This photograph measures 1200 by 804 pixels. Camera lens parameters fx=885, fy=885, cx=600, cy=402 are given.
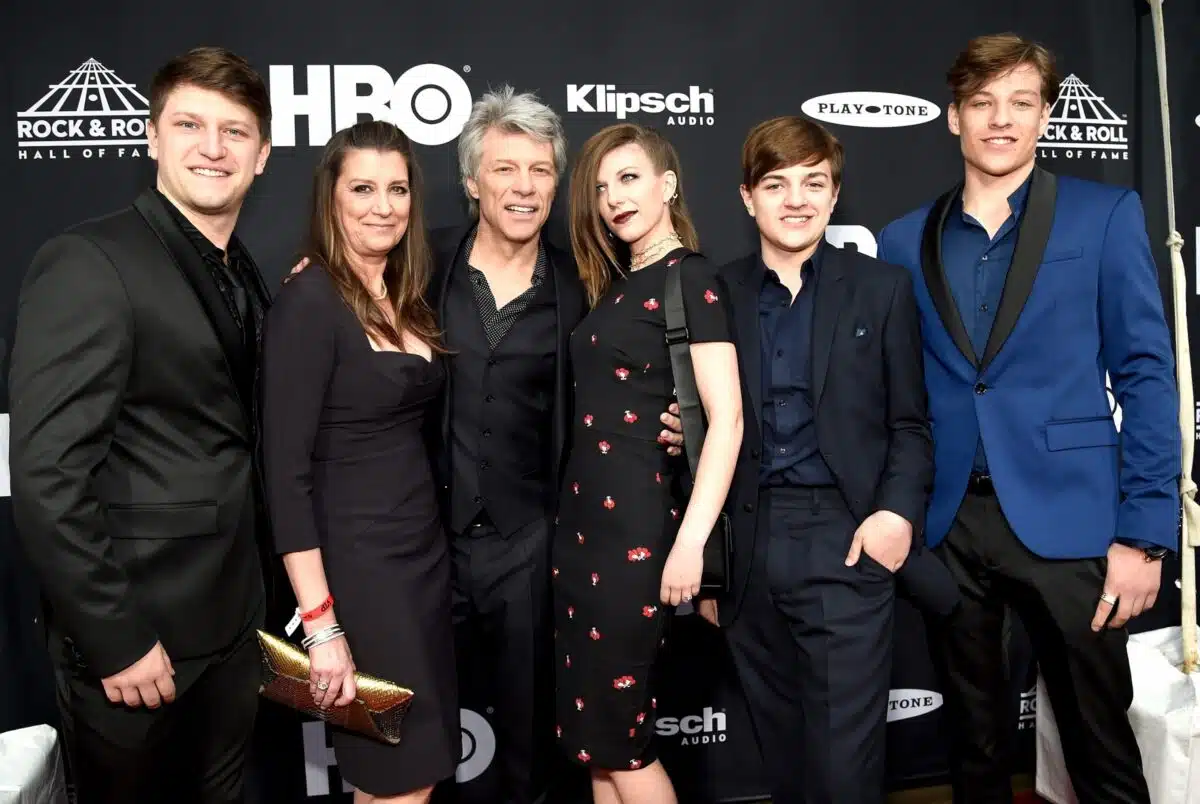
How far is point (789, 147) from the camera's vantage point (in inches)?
79.5

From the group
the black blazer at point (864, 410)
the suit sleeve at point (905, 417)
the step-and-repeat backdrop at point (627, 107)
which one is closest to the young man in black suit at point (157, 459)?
the step-and-repeat backdrop at point (627, 107)

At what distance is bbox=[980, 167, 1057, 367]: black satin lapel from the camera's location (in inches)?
80.5

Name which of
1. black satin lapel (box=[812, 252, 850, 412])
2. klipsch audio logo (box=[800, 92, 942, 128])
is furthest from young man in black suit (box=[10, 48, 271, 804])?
klipsch audio logo (box=[800, 92, 942, 128])

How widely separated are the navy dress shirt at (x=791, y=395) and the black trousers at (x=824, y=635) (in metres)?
0.05

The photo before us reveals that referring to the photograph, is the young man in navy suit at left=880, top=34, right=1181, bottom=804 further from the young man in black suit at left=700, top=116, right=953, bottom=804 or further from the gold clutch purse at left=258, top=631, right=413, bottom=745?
the gold clutch purse at left=258, top=631, right=413, bottom=745

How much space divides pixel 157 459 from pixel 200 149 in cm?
63

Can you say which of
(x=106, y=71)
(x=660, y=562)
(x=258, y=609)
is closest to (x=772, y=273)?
(x=660, y=562)

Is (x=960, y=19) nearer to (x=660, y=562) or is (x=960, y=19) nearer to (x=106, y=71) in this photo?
(x=660, y=562)

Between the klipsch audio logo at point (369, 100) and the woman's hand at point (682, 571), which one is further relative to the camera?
the klipsch audio logo at point (369, 100)

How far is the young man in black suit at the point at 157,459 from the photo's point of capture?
1526mm

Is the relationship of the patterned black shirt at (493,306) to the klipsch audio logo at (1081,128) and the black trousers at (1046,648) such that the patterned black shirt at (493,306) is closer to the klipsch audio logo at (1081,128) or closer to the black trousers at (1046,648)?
the black trousers at (1046,648)

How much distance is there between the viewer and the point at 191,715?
5.90 feet

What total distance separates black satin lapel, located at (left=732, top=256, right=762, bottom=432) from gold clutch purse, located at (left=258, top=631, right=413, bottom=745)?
3.25 ft

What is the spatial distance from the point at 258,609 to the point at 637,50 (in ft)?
6.51
